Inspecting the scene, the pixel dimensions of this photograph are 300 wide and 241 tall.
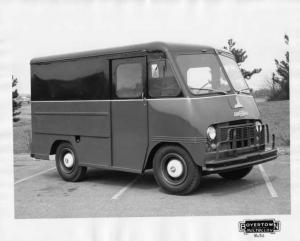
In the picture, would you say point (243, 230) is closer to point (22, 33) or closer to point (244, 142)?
point (244, 142)

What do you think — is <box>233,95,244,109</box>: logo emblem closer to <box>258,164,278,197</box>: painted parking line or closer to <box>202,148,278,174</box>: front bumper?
<box>202,148,278,174</box>: front bumper

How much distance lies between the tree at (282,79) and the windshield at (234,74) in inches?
30.0

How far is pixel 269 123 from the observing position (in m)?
9.73

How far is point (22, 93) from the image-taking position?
9.61 metres

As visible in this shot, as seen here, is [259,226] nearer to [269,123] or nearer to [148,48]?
Answer: [269,123]

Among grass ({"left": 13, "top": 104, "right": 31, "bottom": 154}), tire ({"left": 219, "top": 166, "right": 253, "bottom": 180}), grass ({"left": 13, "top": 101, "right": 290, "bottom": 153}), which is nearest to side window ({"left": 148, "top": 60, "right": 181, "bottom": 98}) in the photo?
grass ({"left": 13, "top": 101, "right": 290, "bottom": 153})

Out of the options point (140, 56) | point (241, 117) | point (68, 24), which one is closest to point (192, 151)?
point (241, 117)

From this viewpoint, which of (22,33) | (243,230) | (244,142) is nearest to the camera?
(243,230)

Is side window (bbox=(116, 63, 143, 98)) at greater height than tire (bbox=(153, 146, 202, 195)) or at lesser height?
greater

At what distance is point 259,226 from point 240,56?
108 inches

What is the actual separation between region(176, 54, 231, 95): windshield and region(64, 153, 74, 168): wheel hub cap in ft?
9.60

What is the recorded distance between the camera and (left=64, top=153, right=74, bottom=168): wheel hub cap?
10773 mm

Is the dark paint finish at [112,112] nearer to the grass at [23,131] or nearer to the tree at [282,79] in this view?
the grass at [23,131]

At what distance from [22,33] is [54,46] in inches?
32.3
